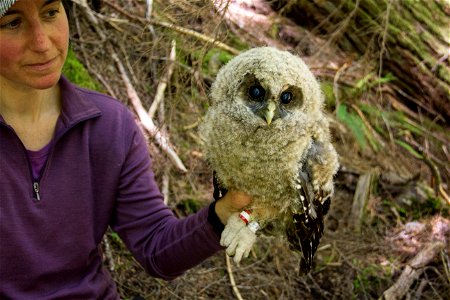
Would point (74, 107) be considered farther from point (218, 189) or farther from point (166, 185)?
point (166, 185)

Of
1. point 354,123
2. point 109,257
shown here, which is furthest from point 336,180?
point 109,257

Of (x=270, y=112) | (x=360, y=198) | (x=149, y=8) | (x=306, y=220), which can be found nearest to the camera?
(x=270, y=112)

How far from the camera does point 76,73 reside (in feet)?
11.6

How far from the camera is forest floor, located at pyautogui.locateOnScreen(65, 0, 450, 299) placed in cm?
308

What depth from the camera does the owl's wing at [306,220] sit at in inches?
69.1

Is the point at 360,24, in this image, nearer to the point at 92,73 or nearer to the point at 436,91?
the point at 436,91

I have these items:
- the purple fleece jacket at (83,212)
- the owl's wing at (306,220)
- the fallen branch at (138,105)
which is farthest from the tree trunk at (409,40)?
the purple fleece jacket at (83,212)

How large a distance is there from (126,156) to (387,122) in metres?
3.15

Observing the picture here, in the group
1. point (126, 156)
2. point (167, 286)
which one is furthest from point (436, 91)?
point (126, 156)

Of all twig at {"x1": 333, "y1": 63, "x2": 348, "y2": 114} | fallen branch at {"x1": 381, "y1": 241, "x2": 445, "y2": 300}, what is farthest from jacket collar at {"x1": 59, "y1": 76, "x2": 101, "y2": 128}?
twig at {"x1": 333, "y1": 63, "x2": 348, "y2": 114}

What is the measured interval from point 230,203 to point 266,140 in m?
0.31

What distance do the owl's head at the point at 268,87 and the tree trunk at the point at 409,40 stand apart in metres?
2.76

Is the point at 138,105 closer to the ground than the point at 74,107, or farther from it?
closer to the ground

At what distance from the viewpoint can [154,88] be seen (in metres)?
3.94
